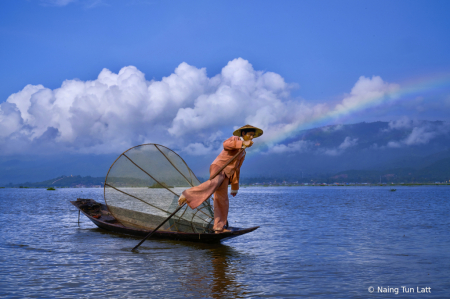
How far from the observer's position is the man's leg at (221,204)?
38.4 feet

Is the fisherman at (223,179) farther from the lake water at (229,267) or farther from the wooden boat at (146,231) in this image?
the lake water at (229,267)

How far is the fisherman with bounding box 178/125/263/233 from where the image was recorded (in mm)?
10414

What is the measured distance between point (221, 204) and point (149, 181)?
4213mm

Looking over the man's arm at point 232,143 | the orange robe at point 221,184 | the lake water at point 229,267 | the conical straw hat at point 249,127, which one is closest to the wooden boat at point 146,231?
the lake water at point 229,267

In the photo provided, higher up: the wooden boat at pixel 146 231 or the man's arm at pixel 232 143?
the man's arm at pixel 232 143

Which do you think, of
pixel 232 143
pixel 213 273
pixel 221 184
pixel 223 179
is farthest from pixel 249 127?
pixel 213 273

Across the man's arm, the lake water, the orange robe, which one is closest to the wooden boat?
the lake water

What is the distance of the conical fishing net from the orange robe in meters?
2.22

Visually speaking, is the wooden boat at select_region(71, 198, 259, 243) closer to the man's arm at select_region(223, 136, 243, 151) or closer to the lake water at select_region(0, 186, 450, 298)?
the lake water at select_region(0, 186, 450, 298)

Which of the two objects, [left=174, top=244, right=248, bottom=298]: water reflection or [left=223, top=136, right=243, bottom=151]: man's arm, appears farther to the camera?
[left=223, top=136, right=243, bottom=151]: man's arm

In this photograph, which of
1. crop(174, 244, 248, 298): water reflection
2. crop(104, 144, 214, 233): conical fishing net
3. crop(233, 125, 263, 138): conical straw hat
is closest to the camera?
crop(174, 244, 248, 298): water reflection

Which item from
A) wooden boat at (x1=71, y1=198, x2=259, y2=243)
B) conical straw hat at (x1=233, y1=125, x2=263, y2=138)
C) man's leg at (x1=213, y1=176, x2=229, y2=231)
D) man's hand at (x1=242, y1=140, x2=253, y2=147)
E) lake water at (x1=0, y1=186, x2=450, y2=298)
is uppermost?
conical straw hat at (x1=233, y1=125, x2=263, y2=138)

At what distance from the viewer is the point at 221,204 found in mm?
11805

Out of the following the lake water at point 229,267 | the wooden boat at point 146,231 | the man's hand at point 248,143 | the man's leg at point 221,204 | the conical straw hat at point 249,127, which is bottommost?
the lake water at point 229,267
